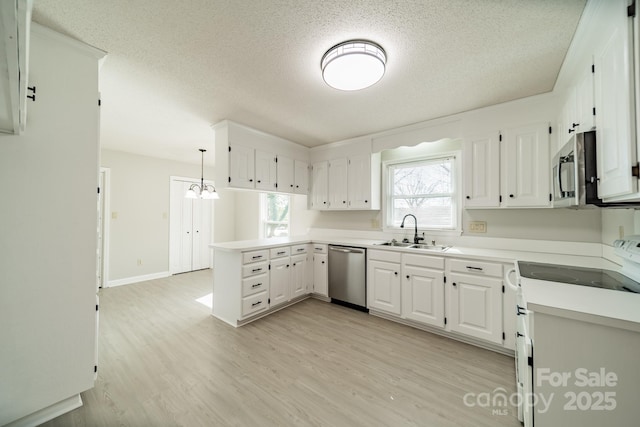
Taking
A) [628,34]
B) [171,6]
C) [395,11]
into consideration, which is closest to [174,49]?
[171,6]

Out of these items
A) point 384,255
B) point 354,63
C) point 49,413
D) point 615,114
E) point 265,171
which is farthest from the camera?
point 265,171

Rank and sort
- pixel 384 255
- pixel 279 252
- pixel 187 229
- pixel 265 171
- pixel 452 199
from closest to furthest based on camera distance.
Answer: pixel 384 255 < pixel 452 199 < pixel 279 252 < pixel 265 171 < pixel 187 229

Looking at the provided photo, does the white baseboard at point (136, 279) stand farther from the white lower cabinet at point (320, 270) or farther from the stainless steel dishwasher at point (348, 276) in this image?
the stainless steel dishwasher at point (348, 276)

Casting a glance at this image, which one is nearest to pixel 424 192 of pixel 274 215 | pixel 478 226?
pixel 478 226

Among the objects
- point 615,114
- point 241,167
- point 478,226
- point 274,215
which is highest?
point 241,167

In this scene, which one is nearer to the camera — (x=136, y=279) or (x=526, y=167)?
(x=526, y=167)

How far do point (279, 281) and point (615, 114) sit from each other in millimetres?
3184

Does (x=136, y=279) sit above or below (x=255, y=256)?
below

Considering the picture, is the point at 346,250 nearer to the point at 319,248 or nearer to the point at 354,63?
the point at 319,248

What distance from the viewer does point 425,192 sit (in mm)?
3363

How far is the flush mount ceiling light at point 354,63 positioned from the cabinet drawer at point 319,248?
90.6 inches

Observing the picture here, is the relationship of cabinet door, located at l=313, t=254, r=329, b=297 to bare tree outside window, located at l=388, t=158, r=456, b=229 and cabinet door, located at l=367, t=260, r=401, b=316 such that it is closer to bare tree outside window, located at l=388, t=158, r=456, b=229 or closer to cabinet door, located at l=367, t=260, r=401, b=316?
cabinet door, located at l=367, t=260, r=401, b=316

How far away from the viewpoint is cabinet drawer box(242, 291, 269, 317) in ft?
9.07

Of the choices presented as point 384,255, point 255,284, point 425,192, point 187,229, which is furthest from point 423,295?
point 187,229
